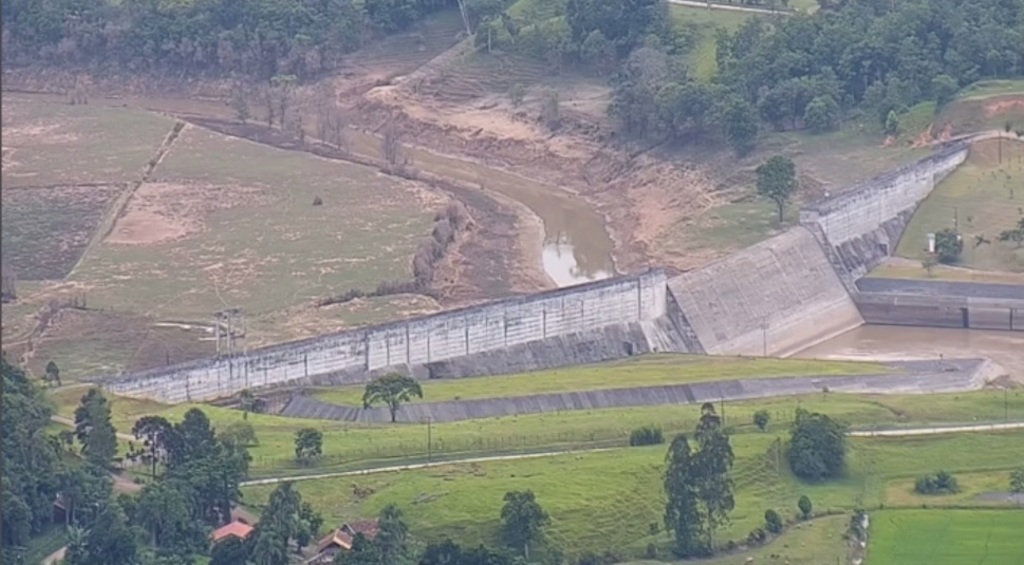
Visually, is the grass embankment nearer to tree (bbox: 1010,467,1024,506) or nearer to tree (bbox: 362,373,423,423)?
tree (bbox: 362,373,423,423)

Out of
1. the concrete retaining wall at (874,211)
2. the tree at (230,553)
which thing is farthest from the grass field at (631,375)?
the tree at (230,553)

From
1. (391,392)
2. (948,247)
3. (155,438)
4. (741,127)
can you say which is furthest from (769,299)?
(155,438)

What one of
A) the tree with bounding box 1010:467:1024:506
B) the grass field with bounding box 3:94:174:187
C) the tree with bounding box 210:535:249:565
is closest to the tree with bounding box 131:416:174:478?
the tree with bounding box 210:535:249:565

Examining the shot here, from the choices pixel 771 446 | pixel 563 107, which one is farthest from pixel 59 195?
pixel 771 446

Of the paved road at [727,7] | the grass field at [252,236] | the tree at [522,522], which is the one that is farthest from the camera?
the paved road at [727,7]

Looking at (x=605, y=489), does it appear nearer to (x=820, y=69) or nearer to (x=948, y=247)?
(x=948, y=247)

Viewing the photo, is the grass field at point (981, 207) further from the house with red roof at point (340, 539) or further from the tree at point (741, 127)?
the house with red roof at point (340, 539)
